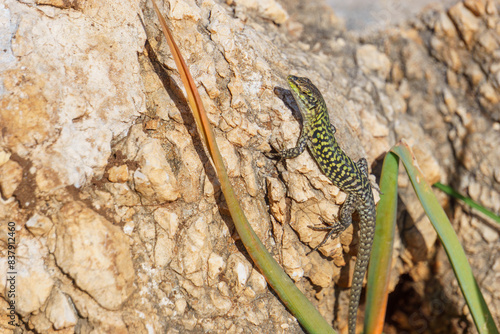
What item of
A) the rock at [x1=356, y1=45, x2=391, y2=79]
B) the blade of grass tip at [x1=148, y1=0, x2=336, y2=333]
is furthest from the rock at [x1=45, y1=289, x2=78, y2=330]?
the rock at [x1=356, y1=45, x2=391, y2=79]

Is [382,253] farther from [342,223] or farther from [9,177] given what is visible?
[9,177]

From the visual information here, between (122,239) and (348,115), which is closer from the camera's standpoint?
(122,239)

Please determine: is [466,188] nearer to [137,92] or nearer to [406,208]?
[406,208]

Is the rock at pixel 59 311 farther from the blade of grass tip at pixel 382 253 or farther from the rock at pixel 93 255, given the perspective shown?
the blade of grass tip at pixel 382 253

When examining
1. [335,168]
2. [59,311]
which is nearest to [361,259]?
[335,168]

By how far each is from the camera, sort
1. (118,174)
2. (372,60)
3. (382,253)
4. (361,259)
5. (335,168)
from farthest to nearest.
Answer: (372,60), (361,259), (335,168), (382,253), (118,174)

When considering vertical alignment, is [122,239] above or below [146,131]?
below

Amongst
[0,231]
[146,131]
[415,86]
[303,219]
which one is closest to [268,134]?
[303,219]
